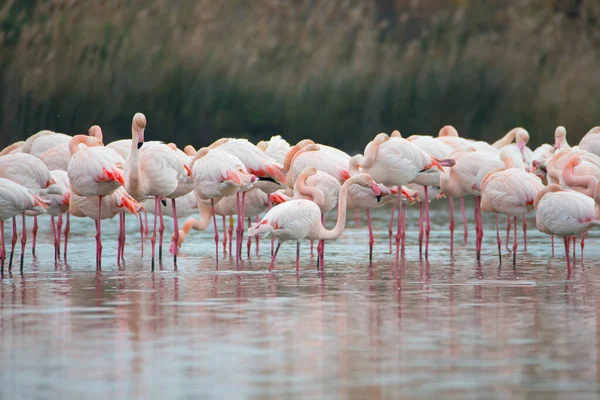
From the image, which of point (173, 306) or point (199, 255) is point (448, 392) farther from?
point (199, 255)

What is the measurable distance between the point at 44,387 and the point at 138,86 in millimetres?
21192

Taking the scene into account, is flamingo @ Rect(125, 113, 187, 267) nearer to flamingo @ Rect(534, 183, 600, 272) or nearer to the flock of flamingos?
the flock of flamingos

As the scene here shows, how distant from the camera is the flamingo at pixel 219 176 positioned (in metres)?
12.7

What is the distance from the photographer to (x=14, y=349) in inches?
297

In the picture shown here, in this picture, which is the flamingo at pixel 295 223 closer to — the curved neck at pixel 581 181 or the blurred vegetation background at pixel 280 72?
the curved neck at pixel 581 181

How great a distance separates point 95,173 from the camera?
12.1 meters

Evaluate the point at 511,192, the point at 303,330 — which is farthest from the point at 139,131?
the point at 303,330

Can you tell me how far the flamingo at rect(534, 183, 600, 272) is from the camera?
11.2m

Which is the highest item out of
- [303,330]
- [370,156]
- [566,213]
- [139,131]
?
[139,131]

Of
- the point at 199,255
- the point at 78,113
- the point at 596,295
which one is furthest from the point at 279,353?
the point at 78,113

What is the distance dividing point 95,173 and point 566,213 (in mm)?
4643

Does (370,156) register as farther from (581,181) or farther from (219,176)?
(581,181)

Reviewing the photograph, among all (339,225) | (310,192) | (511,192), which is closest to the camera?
(339,225)

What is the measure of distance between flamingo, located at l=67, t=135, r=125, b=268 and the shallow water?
0.78 m
